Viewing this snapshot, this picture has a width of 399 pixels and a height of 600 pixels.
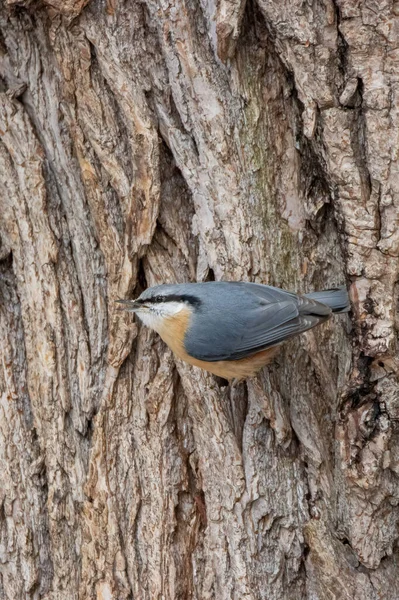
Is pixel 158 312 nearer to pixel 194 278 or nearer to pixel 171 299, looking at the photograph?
pixel 171 299

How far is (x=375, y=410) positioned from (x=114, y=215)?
1141 mm

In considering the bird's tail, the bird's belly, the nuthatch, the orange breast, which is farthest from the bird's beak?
the bird's tail

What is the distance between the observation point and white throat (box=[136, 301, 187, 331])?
2418 millimetres

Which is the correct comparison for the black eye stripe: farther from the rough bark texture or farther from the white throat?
the rough bark texture

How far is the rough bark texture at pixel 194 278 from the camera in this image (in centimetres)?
224

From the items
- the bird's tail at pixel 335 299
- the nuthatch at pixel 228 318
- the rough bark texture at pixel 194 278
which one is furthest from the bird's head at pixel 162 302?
the bird's tail at pixel 335 299

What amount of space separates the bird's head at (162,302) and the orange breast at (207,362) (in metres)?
0.02

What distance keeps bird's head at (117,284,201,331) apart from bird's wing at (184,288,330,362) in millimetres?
72

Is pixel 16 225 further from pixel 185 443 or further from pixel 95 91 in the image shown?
pixel 185 443

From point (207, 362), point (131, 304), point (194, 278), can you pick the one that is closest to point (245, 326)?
point (207, 362)

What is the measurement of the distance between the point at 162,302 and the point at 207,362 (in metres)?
0.25

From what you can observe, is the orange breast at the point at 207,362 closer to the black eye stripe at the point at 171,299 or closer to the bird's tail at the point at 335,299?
the black eye stripe at the point at 171,299

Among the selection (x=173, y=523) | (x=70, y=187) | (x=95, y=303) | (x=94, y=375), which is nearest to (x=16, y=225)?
(x=70, y=187)

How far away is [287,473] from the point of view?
8.20ft
